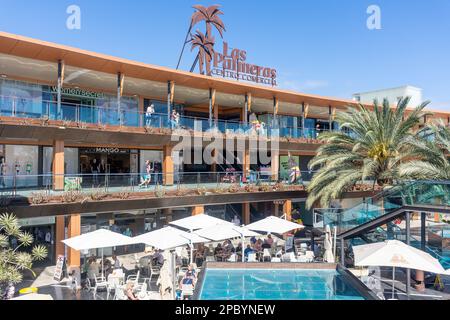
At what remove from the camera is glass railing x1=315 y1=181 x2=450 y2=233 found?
46.1 feet

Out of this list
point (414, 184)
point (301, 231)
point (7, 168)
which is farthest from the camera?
point (301, 231)

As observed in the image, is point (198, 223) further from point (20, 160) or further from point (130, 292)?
point (20, 160)

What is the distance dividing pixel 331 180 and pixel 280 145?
233 inches

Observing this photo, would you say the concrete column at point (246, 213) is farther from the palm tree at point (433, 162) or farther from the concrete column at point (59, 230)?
the concrete column at point (59, 230)

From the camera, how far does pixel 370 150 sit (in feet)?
68.6

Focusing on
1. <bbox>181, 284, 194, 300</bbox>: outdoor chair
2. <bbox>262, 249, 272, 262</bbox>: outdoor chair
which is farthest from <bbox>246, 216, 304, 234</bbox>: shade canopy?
<bbox>181, 284, 194, 300</bbox>: outdoor chair

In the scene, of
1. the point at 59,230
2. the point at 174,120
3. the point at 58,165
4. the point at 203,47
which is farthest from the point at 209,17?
the point at 59,230

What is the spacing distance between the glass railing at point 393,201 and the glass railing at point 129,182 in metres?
7.39

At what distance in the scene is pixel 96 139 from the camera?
19641mm

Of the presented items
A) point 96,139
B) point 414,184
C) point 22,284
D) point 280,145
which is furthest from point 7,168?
point 414,184

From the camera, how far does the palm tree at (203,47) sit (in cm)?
3066

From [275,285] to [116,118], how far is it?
13494 millimetres

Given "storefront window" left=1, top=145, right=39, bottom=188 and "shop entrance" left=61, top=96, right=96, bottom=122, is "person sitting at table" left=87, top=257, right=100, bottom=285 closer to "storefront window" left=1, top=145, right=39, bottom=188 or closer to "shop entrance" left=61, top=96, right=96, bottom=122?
"shop entrance" left=61, top=96, right=96, bottom=122
